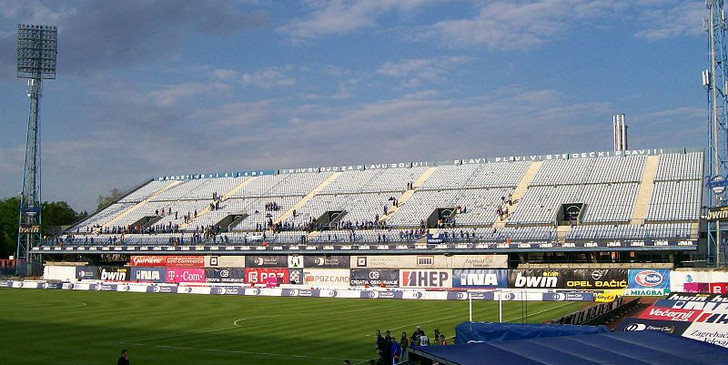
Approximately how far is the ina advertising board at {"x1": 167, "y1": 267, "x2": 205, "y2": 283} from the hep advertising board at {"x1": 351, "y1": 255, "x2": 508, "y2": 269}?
18003 mm

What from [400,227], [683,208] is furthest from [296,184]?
[683,208]

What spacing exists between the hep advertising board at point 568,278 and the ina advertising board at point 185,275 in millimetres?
34223

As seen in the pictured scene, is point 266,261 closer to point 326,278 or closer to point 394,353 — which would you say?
point 326,278

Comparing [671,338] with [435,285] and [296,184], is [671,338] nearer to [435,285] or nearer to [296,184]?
[435,285]

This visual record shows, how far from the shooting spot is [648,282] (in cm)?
6081

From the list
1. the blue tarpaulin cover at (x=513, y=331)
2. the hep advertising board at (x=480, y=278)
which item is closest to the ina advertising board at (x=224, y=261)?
the hep advertising board at (x=480, y=278)

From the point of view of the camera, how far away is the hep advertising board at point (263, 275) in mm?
78125

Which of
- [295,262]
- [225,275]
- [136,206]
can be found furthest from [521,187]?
[136,206]

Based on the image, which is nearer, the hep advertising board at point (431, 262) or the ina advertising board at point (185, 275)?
the hep advertising board at point (431, 262)

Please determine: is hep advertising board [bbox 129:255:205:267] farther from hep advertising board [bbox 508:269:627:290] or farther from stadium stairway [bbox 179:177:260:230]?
hep advertising board [bbox 508:269:627:290]

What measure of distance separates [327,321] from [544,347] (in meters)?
29.0

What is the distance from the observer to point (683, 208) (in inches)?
2768

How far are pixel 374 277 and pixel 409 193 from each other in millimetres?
19102

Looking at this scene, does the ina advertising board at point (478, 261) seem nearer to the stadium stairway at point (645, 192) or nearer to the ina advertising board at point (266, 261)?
the stadium stairway at point (645, 192)
